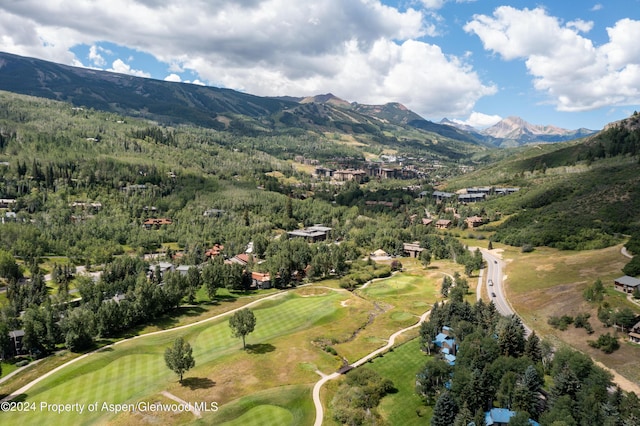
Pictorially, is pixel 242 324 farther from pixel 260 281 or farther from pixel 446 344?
pixel 260 281

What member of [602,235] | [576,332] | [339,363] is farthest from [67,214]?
[602,235]

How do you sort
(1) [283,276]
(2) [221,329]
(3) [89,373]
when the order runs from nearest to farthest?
(3) [89,373] → (2) [221,329] → (1) [283,276]

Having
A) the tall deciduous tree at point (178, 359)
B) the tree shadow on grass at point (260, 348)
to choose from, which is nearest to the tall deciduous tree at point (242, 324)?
the tree shadow on grass at point (260, 348)

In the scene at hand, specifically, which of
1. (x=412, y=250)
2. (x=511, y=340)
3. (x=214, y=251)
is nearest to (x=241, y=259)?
(x=214, y=251)

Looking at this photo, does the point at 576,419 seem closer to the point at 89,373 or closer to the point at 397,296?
the point at 397,296

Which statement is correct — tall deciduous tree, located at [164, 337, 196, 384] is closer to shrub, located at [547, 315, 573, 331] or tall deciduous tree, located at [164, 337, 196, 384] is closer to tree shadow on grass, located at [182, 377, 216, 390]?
tree shadow on grass, located at [182, 377, 216, 390]

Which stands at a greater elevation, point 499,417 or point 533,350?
point 533,350
